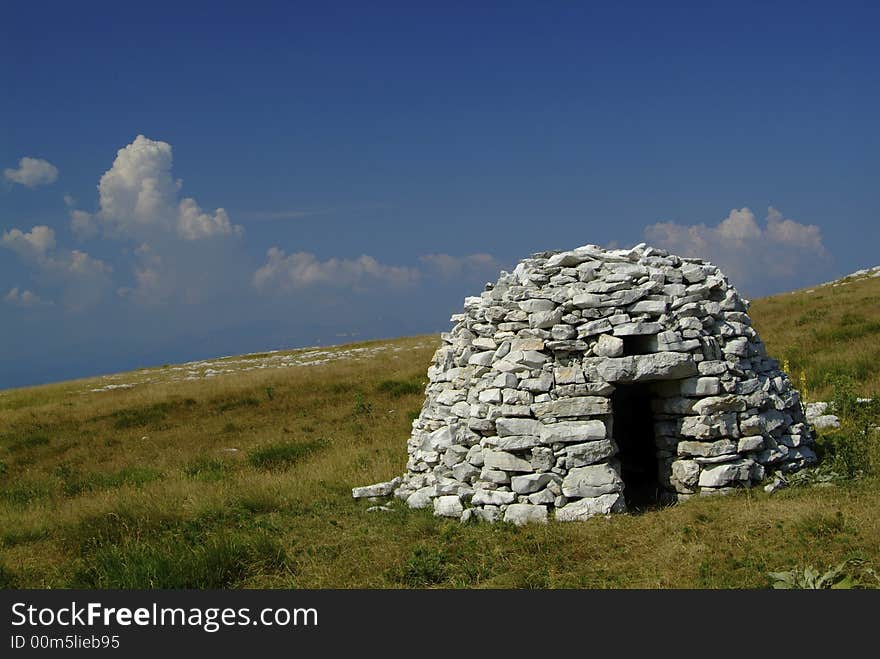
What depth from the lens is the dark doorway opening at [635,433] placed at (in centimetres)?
1196

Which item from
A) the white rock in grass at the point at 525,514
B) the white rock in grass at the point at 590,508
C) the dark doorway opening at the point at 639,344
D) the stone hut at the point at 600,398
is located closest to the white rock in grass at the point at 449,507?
the stone hut at the point at 600,398

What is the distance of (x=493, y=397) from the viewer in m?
9.80

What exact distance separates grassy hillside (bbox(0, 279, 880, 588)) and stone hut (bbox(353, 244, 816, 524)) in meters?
0.62

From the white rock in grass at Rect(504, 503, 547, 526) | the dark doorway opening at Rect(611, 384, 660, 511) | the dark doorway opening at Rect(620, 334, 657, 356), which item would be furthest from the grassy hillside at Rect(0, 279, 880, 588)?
the dark doorway opening at Rect(611, 384, 660, 511)

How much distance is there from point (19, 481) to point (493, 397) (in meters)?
13.1

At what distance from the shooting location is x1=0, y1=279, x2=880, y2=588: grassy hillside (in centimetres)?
741

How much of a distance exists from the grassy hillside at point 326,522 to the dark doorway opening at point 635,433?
288 centimetres

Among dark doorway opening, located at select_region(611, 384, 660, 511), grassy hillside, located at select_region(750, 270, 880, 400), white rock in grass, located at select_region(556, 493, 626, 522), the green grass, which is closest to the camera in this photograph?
white rock in grass, located at select_region(556, 493, 626, 522)

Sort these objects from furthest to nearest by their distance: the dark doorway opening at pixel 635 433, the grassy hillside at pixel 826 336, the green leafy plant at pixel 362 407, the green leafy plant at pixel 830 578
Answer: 1. the green leafy plant at pixel 362 407
2. the grassy hillside at pixel 826 336
3. the dark doorway opening at pixel 635 433
4. the green leafy plant at pixel 830 578

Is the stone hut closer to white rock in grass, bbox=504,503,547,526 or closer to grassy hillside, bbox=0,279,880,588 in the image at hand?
white rock in grass, bbox=504,503,547,526

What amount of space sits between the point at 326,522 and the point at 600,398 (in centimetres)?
462

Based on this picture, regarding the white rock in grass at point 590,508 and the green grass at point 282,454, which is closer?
the white rock in grass at point 590,508

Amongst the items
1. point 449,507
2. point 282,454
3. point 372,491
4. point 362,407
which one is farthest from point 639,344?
point 362,407

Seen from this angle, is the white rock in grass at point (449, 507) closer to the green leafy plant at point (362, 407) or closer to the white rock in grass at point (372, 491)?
the white rock in grass at point (372, 491)
